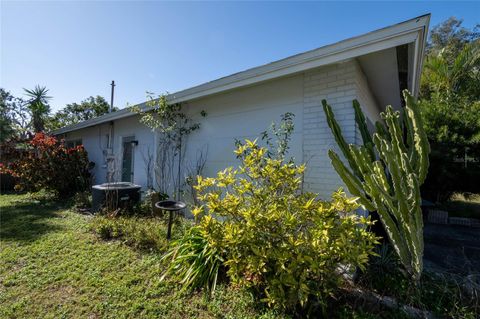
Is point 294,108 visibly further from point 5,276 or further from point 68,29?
point 68,29

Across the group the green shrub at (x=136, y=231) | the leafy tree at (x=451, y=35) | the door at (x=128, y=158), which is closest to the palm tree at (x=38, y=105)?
the door at (x=128, y=158)

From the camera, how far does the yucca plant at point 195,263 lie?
3180 millimetres

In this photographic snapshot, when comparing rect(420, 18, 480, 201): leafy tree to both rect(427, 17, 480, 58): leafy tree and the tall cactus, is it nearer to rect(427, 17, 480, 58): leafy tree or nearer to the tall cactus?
the tall cactus

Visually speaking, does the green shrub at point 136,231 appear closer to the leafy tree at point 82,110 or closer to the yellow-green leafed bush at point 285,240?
the yellow-green leafed bush at point 285,240

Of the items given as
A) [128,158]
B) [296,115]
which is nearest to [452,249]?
[296,115]

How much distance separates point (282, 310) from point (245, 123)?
375 centimetres

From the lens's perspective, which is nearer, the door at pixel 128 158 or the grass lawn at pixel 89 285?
the grass lawn at pixel 89 285

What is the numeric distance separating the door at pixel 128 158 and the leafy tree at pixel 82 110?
2261 cm

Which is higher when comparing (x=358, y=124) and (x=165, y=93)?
(x=165, y=93)

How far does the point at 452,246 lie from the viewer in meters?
5.29

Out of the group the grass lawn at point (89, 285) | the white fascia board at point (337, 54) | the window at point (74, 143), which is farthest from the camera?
the window at point (74, 143)

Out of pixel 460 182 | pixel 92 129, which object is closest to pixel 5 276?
pixel 92 129

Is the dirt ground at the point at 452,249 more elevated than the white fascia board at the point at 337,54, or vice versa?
the white fascia board at the point at 337,54

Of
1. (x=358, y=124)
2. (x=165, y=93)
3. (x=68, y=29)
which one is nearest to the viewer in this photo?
(x=358, y=124)
